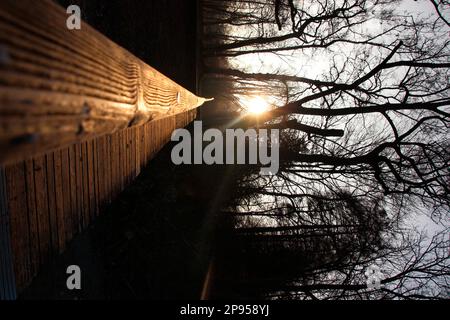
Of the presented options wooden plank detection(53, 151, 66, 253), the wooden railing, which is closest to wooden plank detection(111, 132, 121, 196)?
the wooden railing

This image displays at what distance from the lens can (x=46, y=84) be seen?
1.09 meters

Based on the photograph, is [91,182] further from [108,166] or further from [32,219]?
[32,219]

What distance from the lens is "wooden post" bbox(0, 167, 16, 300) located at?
11.7ft

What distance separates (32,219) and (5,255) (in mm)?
437

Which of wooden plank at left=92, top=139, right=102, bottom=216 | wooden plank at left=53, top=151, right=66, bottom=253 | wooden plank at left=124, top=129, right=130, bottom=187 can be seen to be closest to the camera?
wooden plank at left=53, top=151, right=66, bottom=253

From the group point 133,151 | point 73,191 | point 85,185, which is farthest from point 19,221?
point 133,151

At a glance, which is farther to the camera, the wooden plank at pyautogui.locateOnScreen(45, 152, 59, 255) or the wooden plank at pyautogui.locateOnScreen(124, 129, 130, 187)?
the wooden plank at pyautogui.locateOnScreen(124, 129, 130, 187)

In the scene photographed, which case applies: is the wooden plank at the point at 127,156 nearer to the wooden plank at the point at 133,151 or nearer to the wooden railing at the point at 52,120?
Answer: the wooden plank at the point at 133,151

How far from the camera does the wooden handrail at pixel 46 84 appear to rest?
898 mm

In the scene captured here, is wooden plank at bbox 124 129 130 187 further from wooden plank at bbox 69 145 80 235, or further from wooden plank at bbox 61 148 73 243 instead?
wooden plank at bbox 61 148 73 243

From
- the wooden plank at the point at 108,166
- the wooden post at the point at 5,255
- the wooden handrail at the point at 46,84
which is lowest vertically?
the wooden post at the point at 5,255

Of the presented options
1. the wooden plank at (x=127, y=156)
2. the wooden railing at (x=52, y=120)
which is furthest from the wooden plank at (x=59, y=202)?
the wooden plank at (x=127, y=156)

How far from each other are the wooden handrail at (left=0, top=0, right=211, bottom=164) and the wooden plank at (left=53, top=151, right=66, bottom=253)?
273 centimetres

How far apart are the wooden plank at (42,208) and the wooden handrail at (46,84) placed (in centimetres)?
255
